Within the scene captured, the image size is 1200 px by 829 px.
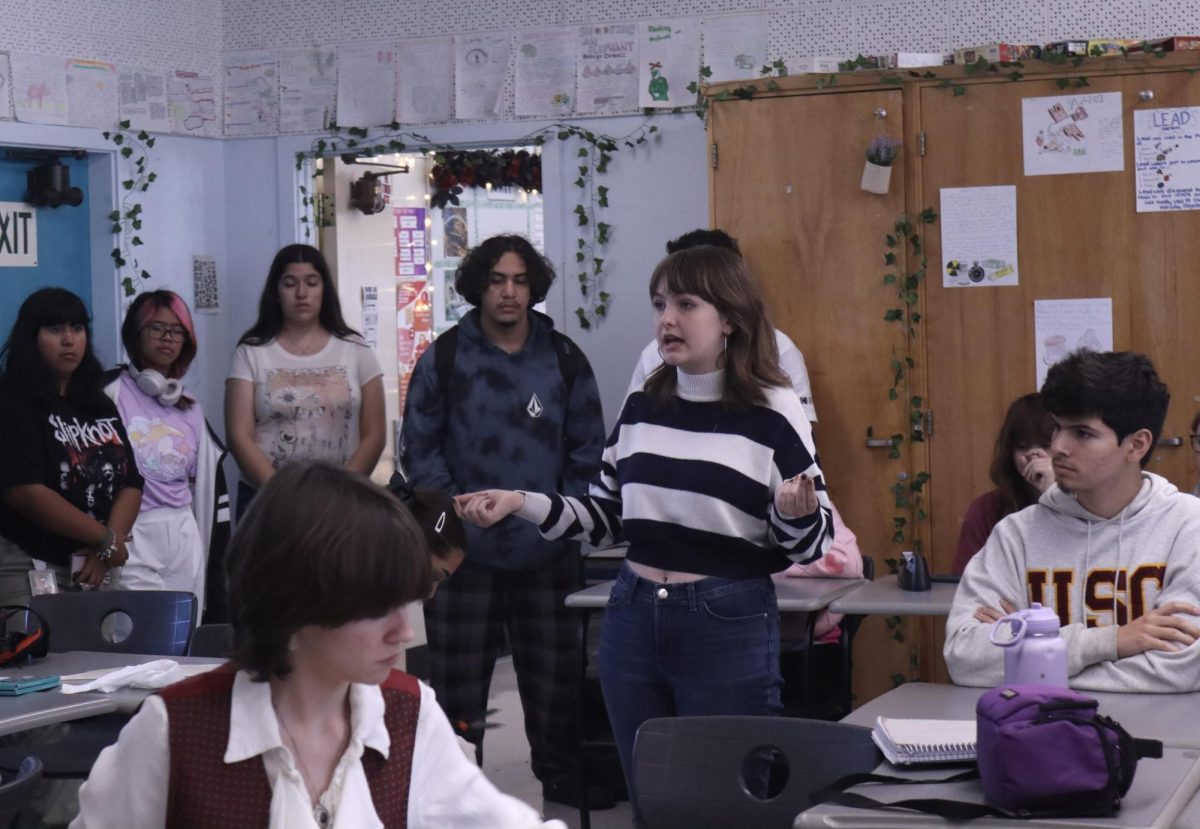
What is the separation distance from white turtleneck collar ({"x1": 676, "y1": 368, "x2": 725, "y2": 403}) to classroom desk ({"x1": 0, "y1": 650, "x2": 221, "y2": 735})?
1181mm

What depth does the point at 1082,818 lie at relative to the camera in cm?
206

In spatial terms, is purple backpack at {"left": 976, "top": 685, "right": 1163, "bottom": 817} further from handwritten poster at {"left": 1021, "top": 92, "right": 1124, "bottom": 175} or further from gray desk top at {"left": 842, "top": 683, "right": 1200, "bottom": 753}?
handwritten poster at {"left": 1021, "top": 92, "right": 1124, "bottom": 175}

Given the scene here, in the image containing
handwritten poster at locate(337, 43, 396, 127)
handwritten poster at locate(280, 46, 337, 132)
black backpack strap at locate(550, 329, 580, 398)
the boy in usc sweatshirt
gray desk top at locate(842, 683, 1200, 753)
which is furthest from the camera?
handwritten poster at locate(280, 46, 337, 132)

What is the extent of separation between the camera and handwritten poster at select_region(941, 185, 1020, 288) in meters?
5.27

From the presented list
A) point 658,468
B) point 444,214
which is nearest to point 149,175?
point 444,214

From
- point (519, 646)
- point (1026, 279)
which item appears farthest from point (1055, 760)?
point (1026, 279)

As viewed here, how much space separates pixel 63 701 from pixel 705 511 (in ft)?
4.20

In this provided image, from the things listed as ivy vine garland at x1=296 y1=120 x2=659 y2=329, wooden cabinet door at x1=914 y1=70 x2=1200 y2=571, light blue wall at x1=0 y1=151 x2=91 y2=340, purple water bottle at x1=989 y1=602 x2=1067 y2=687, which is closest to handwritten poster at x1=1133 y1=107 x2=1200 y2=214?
wooden cabinet door at x1=914 y1=70 x2=1200 y2=571

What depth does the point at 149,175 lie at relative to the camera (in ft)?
21.0

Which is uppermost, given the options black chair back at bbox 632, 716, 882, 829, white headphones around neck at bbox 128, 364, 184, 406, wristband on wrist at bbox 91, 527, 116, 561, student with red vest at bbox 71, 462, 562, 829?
white headphones around neck at bbox 128, 364, 184, 406

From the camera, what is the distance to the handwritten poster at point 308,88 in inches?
260

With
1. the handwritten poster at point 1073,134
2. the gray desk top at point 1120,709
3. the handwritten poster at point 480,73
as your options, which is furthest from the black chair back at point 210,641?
the handwritten poster at point 480,73

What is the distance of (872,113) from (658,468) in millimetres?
2714

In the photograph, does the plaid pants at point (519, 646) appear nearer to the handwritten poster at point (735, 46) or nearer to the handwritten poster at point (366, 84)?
the handwritten poster at point (735, 46)
